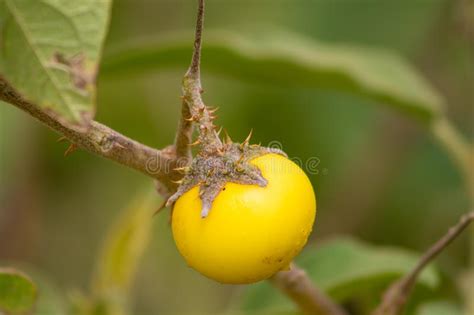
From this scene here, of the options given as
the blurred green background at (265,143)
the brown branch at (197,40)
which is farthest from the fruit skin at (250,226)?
the blurred green background at (265,143)

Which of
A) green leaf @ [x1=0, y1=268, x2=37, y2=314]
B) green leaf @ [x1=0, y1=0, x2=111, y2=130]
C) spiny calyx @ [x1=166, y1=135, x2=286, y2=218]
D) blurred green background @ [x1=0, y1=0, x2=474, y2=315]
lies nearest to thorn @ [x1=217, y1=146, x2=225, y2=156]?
spiny calyx @ [x1=166, y1=135, x2=286, y2=218]

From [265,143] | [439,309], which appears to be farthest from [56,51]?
[265,143]

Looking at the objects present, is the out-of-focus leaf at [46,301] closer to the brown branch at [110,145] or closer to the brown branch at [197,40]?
the brown branch at [110,145]

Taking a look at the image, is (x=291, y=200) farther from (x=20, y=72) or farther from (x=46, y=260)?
(x=46, y=260)

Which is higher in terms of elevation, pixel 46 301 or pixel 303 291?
pixel 303 291

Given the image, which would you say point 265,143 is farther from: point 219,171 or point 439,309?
point 219,171
